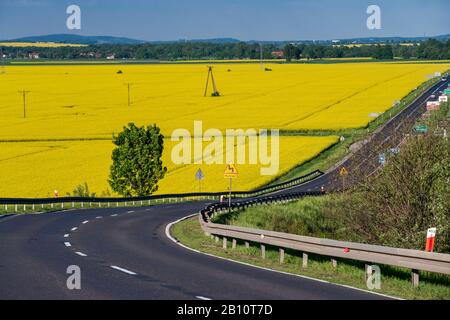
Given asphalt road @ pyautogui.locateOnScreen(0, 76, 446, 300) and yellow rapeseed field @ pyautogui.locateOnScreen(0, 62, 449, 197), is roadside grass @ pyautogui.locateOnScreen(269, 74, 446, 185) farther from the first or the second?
asphalt road @ pyautogui.locateOnScreen(0, 76, 446, 300)

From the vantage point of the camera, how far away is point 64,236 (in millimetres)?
27844

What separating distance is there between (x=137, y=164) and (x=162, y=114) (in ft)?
153

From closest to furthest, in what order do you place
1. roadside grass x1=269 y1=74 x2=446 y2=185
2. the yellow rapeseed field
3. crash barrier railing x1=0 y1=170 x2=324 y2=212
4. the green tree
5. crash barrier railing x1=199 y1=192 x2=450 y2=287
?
1. crash barrier railing x1=199 y1=192 x2=450 y2=287
2. crash barrier railing x1=0 y1=170 x2=324 y2=212
3. the green tree
4. the yellow rapeseed field
5. roadside grass x1=269 y1=74 x2=446 y2=185

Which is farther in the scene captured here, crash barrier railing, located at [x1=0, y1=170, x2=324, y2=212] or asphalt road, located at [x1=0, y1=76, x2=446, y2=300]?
crash barrier railing, located at [x1=0, y1=170, x2=324, y2=212]

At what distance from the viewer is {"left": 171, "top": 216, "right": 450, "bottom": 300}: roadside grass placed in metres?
→ 16.6

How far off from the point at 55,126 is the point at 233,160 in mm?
33370

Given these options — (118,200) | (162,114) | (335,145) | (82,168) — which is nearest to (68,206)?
(118,200)

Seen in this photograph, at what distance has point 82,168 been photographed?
234 feet

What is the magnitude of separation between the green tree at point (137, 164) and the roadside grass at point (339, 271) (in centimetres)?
3905

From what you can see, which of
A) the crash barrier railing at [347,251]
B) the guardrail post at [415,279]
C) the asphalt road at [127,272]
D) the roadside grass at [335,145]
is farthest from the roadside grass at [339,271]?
the roadside grass at [335,145]

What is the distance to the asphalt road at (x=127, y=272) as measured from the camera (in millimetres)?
15688

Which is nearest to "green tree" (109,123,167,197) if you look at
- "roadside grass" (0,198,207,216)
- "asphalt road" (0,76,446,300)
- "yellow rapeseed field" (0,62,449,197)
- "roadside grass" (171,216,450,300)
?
"yellow rapeseed field" (0,62,449,197)

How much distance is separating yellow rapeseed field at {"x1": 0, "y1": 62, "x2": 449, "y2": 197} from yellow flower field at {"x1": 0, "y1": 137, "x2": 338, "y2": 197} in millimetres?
79

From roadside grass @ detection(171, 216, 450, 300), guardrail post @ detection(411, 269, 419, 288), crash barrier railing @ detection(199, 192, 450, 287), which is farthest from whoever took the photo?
guardrail post @ detection(411, 269, 419, 288)
